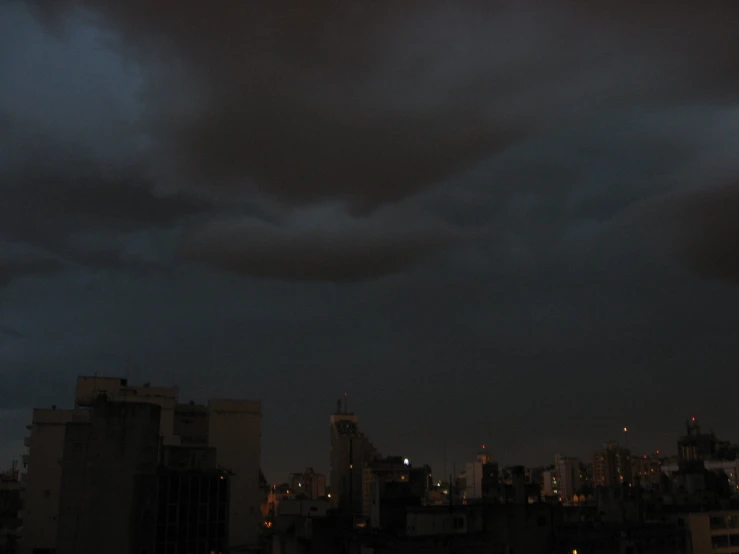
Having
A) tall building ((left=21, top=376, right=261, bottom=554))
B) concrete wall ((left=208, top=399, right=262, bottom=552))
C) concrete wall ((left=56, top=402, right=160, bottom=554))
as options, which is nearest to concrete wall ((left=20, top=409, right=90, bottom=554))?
tall building ((left=21, top=376, right=261, bottom=554))

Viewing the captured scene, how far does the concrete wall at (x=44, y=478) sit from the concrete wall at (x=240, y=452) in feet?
58.7

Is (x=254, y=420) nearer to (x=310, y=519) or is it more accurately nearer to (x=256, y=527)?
(x=256, y=527)

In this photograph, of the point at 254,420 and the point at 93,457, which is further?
the point at 254,420

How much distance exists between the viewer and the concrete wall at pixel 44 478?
9000 centimetres

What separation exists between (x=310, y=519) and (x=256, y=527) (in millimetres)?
30512

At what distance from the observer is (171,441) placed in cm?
9550

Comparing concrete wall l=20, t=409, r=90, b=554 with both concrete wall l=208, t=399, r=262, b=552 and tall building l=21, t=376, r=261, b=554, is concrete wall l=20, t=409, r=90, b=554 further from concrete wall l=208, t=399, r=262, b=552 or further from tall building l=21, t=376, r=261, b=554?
concrete wall l=208, t=399, r=262, b=552

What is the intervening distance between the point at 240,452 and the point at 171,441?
12594mm

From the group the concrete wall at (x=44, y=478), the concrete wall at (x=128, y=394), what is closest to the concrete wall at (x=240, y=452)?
the concrete wall at (x=128, y=394)

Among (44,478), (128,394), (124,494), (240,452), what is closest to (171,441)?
(128,394)

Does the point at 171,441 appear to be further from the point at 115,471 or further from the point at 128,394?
the point at 115,471

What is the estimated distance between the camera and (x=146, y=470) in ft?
211

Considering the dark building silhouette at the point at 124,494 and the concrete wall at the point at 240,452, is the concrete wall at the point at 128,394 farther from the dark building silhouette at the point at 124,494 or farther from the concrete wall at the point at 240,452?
the dark building silhouette at the point at 124,494

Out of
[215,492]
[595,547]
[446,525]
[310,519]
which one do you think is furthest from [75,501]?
[595,547]
